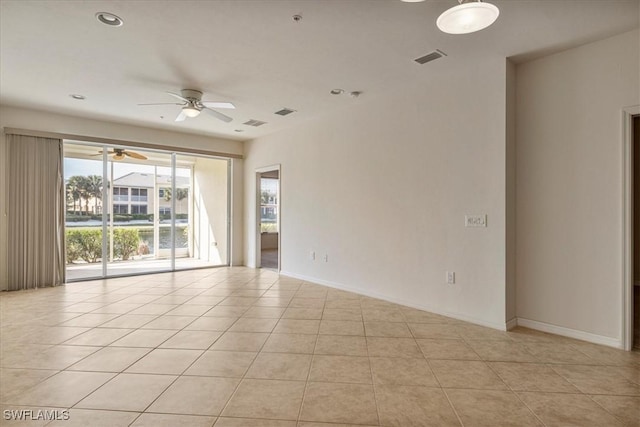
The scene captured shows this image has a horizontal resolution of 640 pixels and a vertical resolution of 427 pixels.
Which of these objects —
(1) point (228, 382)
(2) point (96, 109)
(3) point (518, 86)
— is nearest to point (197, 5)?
(1) point (228, 382)

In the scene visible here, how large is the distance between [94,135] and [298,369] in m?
5.66

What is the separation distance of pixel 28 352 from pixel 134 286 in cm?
261

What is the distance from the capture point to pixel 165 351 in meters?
2.87

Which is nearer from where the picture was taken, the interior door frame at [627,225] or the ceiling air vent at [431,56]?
the interior door frame at [627,225]

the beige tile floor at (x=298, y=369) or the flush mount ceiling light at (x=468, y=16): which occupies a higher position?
the flush mount ceiling light at (x=468, y=16)

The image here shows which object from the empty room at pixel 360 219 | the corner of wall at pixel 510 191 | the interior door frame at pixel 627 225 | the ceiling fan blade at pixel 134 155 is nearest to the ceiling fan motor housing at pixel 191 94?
the empty room at pixel 360 219

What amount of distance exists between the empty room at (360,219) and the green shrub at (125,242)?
21.2 inches

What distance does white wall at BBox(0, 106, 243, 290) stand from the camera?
502 centimetres

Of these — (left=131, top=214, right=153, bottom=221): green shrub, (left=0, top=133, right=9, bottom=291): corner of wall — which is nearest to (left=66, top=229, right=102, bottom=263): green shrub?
(left=131, top=214, right=153, bottom=221): green shrub

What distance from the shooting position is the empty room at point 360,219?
→ 7.32 ft

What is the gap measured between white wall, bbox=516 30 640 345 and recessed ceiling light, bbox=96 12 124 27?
399cm

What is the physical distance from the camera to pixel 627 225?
2850 mm

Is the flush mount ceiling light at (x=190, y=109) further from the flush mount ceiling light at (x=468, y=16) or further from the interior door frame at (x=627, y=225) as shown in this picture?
the interior door frame at (x=627, y=225)

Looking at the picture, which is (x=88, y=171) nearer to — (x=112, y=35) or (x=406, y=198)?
(x=112, y=35)
